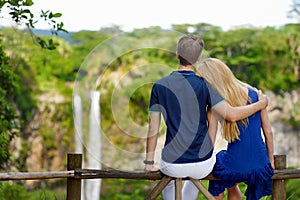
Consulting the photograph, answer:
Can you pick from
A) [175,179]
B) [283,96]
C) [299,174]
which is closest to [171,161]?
[175,179]

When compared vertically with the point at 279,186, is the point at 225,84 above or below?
above

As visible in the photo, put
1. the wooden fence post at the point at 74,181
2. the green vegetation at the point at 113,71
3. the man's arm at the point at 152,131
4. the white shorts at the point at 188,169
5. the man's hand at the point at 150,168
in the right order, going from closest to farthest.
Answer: the man's arm at the point at 152,131 → the white shorts at the point at 188,169 → the man's hand at the point at 150,168 → the wooden fence post at the point at 74,181 → the green vegetation at the point at 113,71

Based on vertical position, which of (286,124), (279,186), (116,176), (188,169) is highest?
(188,169)

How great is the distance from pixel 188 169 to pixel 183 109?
332mm

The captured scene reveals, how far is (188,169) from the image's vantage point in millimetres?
3188

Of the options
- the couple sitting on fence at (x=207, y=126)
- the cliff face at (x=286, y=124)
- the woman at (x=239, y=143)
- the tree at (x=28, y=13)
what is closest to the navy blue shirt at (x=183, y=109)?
the couple sitting on fence at (x=207, y=126)

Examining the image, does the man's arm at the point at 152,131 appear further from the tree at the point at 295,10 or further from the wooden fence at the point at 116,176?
the tree at the point at 295,10

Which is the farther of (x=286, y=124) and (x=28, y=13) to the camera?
(x=286, y=124)

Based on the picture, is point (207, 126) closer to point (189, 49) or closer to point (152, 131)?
point (152, 131)

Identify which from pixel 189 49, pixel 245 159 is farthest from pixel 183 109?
pixel 245 159

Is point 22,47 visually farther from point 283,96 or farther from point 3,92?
point 3,92

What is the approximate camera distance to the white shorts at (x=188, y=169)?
3.18 metres

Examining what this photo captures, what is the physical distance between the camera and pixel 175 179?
3.28 metres

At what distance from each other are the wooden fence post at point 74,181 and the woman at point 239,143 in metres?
0.80
